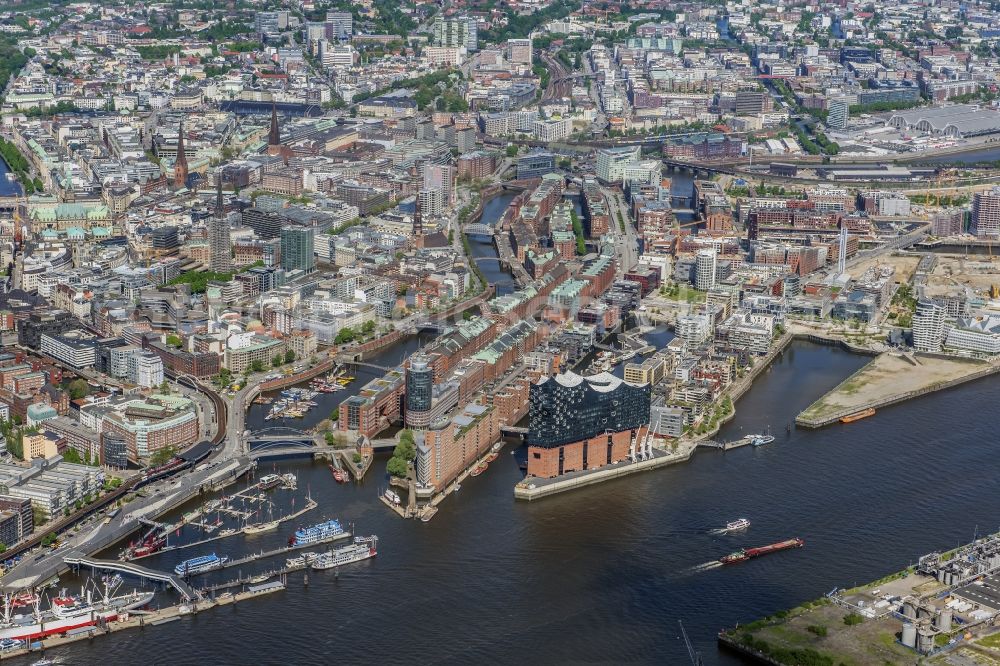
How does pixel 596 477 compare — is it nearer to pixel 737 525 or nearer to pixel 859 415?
pixel 737 525

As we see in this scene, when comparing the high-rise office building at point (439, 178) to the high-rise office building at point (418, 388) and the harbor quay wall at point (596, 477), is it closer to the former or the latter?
the high-rise office building at point (418, 388)

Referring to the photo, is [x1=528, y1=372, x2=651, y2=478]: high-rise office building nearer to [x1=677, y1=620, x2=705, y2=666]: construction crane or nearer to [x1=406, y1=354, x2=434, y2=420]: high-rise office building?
[x1=406, y1=354, x2=434, y2=420]: high-rise office building

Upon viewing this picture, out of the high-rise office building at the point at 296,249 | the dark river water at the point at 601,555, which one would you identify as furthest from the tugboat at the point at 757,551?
the high-rise office building at the point at 296,249

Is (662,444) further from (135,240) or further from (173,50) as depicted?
(173,50)

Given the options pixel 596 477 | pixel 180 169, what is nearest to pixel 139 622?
pixel 596 477

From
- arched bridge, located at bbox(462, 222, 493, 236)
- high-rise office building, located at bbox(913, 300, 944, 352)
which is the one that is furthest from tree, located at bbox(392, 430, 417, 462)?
arched bridge, located at bbox(462, 222, 493, 236)

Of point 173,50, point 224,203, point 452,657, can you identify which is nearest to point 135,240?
point 224,203
